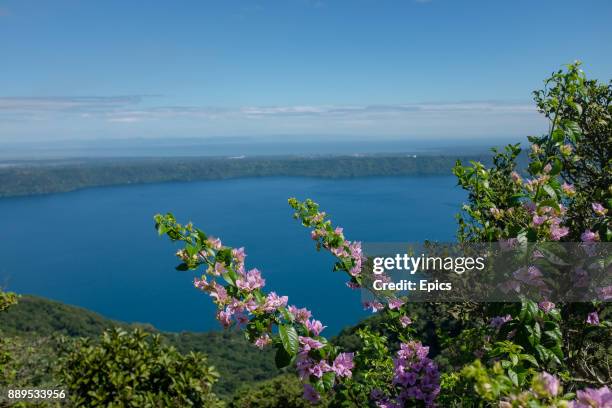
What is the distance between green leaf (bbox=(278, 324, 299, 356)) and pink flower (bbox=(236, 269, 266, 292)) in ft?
1.04

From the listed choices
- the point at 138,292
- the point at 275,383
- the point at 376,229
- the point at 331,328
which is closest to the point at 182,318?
the point at 138,292

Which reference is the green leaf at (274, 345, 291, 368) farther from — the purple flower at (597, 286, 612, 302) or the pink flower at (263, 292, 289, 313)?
the purple flower at (597, 286, 612, 302)

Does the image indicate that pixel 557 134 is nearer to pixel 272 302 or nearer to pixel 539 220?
pixel 539 220

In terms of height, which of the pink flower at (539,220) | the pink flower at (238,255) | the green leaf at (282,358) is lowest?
the green leaf at (282,358)

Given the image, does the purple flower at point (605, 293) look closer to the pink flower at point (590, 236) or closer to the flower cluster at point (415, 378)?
the pink flower at point (590, 236)

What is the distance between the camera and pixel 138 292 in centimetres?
6850

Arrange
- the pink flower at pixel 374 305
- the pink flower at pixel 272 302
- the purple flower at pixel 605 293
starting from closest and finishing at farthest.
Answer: the pink flower at pixel 272 302 < the purple flower at pixel 605 293 < the pink flower at pixel 374 305

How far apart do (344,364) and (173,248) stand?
92020 millimetres

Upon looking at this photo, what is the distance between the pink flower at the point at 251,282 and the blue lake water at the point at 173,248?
46802 mm

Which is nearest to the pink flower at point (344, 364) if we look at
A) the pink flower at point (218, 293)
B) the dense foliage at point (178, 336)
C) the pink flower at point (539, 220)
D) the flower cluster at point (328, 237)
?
the flower cluster at point (328, 237)

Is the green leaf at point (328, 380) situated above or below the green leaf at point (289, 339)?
below

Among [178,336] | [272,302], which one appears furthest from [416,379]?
[178,336]

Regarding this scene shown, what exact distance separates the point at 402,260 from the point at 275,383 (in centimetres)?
1314

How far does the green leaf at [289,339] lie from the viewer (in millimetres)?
1928
